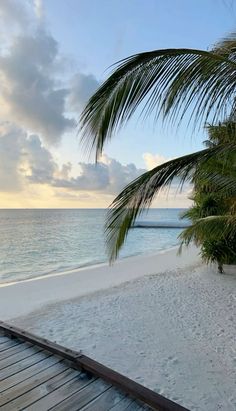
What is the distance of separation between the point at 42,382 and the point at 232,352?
2.31 m

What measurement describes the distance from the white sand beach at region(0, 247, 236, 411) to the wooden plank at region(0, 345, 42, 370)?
749mm

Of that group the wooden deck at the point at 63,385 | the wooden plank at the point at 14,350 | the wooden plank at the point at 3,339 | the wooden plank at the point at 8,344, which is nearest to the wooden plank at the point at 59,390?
the wooden deck at the point at 63,385

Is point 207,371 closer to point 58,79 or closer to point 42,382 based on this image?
point 42,382

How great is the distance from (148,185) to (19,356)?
6.72ft

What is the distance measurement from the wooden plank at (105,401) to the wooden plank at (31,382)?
463 mm

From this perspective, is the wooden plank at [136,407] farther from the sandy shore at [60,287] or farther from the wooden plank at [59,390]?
the sandy shore at [60,287]

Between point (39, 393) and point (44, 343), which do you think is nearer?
point (39, 393)

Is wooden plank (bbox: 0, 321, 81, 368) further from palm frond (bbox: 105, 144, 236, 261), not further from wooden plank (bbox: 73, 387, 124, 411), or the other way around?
palm frond (bbox: 105, 144, 236, 261)

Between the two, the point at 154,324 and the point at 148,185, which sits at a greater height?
the point at 148,185

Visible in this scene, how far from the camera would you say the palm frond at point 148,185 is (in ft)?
7.13

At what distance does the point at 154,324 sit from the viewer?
433 centimetres

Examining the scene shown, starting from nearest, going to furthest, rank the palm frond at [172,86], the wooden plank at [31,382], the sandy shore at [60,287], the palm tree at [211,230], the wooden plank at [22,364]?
the palm frond at [172,86], the wooden plank at [31,382], the wooden plank at [22,364], the palm tree at [211,230], the sandy shore at [60,287]

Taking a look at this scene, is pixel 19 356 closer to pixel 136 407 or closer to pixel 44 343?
pixel 44 343

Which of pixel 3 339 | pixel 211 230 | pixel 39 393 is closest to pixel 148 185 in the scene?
pixel 39 393
